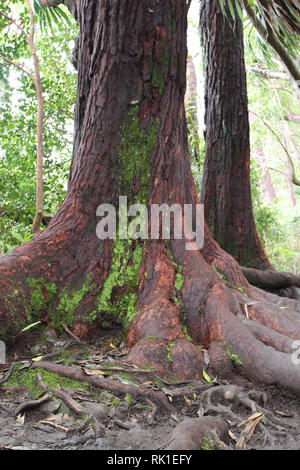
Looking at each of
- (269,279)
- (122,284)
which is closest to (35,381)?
(122,284)

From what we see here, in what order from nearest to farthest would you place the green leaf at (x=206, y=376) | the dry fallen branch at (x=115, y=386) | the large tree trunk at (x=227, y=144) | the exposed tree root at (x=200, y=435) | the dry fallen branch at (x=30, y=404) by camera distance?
1. the exposed tree root at (x=200, y=435)
2. the dry fallen branch at (x=30, y=404)
3. the dry fallen branch at (x=115, y=386)
4. the green leaf at (x=206, y=376)
5. the large tree trunk at (x=227, y=144)

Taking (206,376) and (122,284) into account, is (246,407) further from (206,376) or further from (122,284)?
(122,284)

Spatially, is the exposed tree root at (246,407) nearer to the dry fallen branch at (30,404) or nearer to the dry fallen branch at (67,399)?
the dry fallen branch at (67,399)

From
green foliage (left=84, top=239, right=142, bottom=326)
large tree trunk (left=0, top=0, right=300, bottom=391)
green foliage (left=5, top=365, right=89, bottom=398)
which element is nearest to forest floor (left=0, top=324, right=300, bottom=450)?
green foliage (left=5, top=365, right=89, bottom=398)

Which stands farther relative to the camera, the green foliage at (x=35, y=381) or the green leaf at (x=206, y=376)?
the green leaf at (x=206, y=376)

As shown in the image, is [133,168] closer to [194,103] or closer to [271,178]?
[194,103]

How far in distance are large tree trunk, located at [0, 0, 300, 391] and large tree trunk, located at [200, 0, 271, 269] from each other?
203cm

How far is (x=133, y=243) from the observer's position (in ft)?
11.8

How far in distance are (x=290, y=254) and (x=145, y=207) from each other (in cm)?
822

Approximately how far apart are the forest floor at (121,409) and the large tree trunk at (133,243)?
13.3 inches

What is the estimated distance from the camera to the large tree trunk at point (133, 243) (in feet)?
10.4

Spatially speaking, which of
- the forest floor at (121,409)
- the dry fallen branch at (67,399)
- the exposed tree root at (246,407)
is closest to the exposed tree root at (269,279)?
the forest floor at (121,409)

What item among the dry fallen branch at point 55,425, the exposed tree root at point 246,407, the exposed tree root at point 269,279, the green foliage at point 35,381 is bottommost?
the exposed tree root at point 246,407

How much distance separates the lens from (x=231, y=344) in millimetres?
3027
